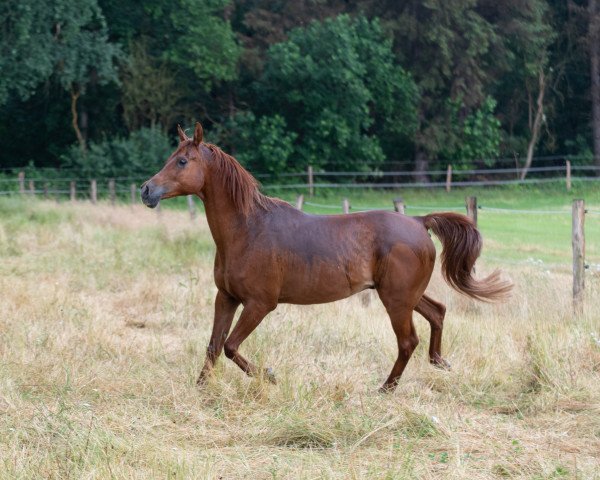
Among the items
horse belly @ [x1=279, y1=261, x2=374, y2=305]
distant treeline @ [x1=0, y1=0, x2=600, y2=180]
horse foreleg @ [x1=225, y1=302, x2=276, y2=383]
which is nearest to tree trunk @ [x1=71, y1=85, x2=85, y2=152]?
distant treeline @ [x1=0, y1=0, x2=600, y2=180]

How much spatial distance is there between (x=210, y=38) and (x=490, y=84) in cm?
1243

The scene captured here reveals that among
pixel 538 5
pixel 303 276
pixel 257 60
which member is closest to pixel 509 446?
pixel 303 276

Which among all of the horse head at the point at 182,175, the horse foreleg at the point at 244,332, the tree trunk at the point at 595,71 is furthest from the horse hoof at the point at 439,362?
the tree trunk at the point at 595,71

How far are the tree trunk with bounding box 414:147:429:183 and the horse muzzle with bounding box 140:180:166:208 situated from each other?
94.2 feet

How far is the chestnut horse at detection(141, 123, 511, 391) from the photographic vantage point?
666 cm

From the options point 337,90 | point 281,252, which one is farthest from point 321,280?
point 337,90

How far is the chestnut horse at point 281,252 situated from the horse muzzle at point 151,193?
0.04 feet

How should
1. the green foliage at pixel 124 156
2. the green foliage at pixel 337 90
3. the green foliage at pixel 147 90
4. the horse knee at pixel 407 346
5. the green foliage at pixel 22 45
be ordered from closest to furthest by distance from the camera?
the horse knee at pixel 407 346, the green foliage at pixel 22 45, the green foliage at pixel 124 156, the green foliage at pixel 337 90, the green foliage at pixel 147 90

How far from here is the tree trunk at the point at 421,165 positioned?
3478cm

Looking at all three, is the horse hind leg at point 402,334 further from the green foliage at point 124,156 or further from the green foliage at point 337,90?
the green foliage at point 337,90

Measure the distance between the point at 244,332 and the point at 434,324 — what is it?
5.52ft

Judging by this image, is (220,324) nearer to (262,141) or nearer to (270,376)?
(270,376)

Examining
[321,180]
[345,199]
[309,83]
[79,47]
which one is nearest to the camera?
[345,199]

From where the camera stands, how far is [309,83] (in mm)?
34000
